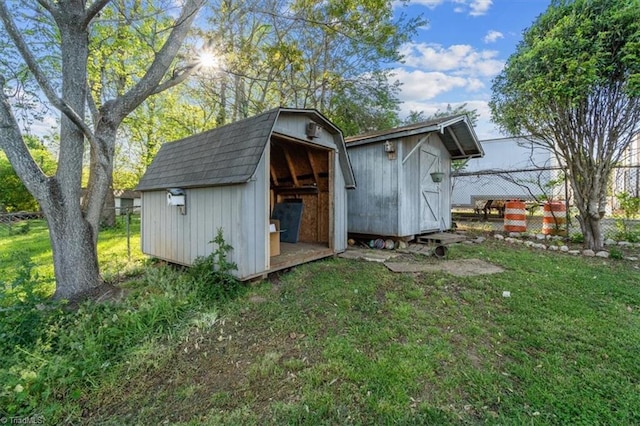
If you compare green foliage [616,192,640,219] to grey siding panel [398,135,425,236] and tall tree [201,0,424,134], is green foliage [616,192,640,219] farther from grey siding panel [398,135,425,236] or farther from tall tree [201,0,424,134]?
tall tree [201,0,424,134]

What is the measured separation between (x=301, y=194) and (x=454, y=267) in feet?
12.7

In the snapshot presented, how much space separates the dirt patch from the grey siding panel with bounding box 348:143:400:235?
1350 millimetres

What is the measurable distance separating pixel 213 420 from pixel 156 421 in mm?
398

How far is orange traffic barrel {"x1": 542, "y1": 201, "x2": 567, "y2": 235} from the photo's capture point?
6.75 meters

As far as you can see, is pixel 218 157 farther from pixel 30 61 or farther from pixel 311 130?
pixel 30 61

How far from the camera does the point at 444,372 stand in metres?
2.12

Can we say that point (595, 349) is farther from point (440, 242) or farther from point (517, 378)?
point (440, 242)

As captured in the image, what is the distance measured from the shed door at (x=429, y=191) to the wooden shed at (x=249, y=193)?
223 cm

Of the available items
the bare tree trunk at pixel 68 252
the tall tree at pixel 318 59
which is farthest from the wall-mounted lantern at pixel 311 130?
the tall tree at pixel 318 59

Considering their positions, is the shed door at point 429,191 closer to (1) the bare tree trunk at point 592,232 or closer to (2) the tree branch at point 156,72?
(1) the bare tree trunk at point 592,232

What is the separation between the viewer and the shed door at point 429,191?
6793 millimetres

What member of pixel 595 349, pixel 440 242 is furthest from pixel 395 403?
pixel 440 242

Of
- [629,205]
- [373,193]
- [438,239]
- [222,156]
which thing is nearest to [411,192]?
[373,193]

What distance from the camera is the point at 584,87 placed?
4.85 meters
